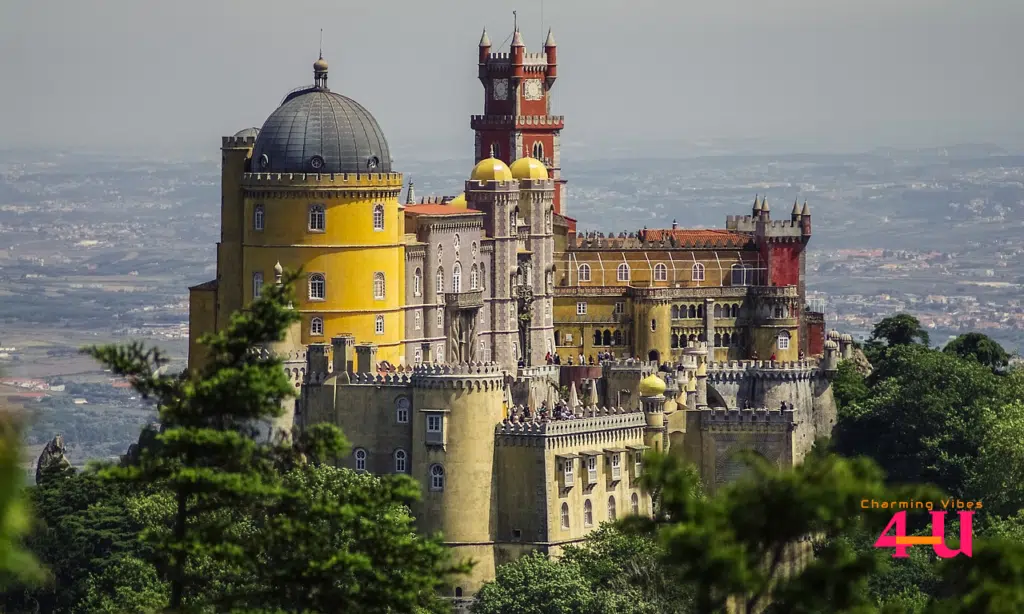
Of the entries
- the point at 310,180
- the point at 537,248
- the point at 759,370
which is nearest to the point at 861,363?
the point at 759,370

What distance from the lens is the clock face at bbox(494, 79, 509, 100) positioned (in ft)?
518

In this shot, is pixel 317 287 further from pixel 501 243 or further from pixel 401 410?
pixel 501 243

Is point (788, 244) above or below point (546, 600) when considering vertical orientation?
above

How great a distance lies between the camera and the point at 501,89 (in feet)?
519

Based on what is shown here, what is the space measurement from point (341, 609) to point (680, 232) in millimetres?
94386

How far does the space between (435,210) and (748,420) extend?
18553 millimetres

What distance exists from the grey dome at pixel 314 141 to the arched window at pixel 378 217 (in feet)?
5.34

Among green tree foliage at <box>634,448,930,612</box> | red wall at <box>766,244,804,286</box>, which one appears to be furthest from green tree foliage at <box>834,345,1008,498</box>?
green tree foliage at <box>634,448,930,612</box>

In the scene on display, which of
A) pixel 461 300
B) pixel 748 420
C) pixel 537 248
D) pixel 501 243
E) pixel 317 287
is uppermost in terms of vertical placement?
pixel 537 248

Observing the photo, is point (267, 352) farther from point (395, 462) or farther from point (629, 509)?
point (629, 509)

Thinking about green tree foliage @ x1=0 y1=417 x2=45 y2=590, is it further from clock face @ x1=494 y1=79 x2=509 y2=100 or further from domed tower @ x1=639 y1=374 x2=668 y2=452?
clock face @ x1=494 y1=79 x2=509 y2=100

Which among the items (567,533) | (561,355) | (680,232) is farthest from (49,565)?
(680,232)

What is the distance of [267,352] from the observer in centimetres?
11369

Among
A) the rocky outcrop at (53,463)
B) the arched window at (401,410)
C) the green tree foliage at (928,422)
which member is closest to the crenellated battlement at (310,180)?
the arched window at (401,410)
